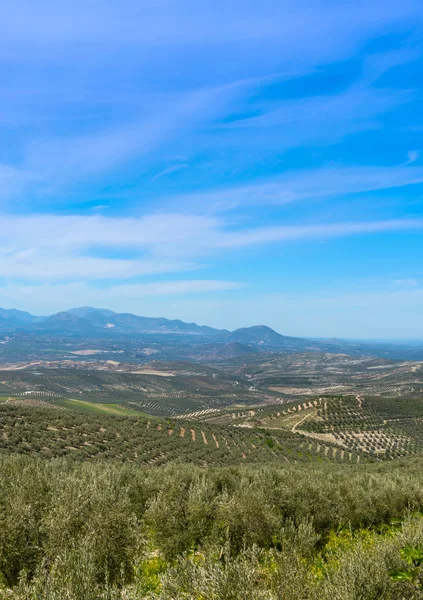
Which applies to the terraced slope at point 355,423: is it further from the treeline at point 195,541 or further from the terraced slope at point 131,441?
the treeline at point 195,541

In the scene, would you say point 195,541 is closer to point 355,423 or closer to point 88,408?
point 355,423

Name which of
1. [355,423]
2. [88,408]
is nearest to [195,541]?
[355,423]

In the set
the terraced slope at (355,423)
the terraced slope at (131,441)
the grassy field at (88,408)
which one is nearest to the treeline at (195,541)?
the terraced slope at (131,441)

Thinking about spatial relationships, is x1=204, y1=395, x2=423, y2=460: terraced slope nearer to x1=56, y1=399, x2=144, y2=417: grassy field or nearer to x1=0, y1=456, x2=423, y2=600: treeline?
x1=56, y1=399, x2=144, y2=417: grassy field

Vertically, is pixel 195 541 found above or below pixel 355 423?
above

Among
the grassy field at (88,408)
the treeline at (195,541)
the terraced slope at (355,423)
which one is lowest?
the grassy field at (88,408)

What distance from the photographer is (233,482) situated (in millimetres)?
24000

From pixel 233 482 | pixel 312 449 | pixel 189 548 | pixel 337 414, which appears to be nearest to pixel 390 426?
pixel 337 414

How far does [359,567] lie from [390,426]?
120m

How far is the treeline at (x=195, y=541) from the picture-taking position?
9.21 meters

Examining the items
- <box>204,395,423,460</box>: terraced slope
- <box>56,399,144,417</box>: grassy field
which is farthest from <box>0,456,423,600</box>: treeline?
<box>56,399,144,417</box>: grassy field

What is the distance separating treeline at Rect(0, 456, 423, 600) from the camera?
921 centimetres

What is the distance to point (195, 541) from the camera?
1648 cm

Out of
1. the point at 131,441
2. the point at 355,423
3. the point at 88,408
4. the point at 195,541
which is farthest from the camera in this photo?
the point at 88,408
